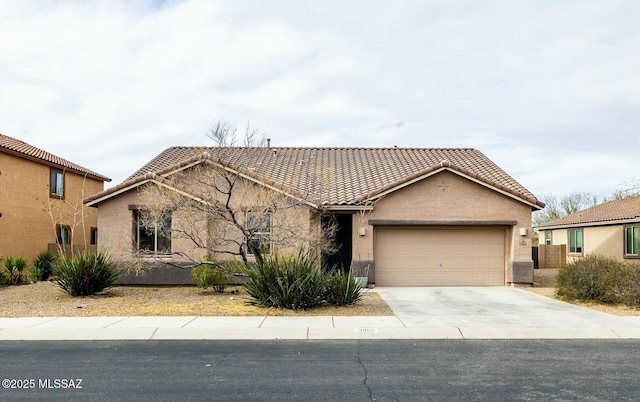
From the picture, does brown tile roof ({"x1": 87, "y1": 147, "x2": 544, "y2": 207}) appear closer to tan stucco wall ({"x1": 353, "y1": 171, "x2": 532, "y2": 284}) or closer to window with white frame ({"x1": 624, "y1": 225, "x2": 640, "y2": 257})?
tan stucco wall ({"x1": 353, "y1": 171, "x2": 532, "y2": 284})

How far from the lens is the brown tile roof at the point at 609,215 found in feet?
84.0

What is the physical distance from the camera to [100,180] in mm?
30734

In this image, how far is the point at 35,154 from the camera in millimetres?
25438

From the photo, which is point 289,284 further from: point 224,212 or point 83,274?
point 83,274

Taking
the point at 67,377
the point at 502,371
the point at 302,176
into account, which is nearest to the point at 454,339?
the point at 502,371

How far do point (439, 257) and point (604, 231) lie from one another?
42.1 feet

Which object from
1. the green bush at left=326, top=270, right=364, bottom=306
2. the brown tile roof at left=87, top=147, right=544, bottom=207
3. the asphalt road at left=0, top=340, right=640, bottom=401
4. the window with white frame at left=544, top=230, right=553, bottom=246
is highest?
the brown tile roof at left=87, top=147, right=544, bottom=207

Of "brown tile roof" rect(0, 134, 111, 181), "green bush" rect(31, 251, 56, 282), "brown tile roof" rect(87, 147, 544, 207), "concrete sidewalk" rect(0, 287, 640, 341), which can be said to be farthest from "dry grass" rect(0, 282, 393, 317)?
"brown tile roof" rect(0, 134, 111, 181)

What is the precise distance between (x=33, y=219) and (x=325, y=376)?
72.1 ft

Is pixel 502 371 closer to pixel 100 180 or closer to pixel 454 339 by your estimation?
pixel 454 339

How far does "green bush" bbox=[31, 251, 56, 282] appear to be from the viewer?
21.5 metres

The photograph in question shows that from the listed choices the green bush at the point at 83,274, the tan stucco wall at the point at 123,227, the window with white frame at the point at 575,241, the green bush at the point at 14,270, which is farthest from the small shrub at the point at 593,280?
the green bush at the point at 14,270

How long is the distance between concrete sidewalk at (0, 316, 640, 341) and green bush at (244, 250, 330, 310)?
1.09 m

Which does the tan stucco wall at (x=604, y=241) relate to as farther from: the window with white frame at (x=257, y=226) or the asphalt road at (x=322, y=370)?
the asphalt road at (x=322, y=370)
